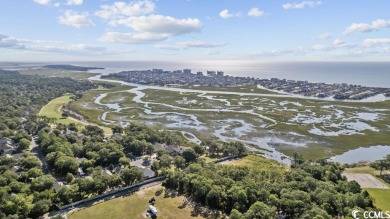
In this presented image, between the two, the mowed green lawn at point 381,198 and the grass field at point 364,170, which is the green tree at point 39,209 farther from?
the grass field at point 364,170

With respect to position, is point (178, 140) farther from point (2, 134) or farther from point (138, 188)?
point (2, 134)

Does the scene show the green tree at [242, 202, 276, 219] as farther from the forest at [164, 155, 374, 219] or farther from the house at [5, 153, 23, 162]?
the house at [5, 153, 23, 162]

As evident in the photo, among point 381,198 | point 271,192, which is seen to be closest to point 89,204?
point 271,192

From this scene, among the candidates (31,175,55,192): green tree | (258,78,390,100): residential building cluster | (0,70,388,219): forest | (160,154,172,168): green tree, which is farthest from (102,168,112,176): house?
(258,78,390,100): residential building cluster

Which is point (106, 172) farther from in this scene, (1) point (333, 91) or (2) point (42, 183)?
(1) point (333, 91)

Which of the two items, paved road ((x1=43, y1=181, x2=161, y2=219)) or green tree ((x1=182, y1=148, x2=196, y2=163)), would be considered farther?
green tree ((x1=182, y1=148, x2=196, y2=163))

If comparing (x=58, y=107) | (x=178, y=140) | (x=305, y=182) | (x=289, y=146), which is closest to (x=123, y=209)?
(x=305, y=182)
